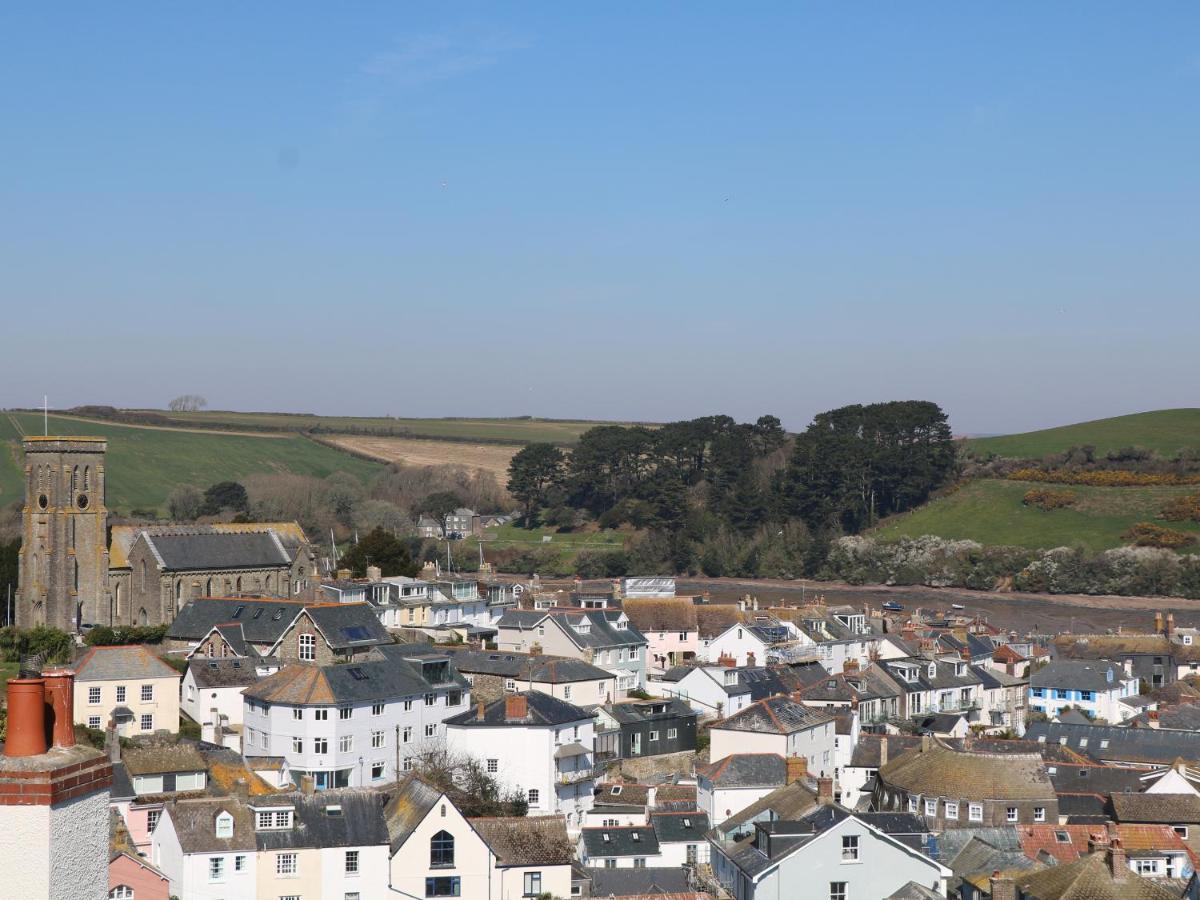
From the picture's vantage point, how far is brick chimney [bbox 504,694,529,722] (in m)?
45.2

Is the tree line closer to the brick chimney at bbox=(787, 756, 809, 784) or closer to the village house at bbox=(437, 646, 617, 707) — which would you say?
the village house at bbox=(437, 646, 617, 707)

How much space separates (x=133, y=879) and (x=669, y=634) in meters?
38.8

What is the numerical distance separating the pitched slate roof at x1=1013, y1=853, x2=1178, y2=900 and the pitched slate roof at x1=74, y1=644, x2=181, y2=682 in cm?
2657

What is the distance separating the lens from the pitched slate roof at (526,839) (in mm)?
36281

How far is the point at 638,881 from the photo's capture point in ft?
122

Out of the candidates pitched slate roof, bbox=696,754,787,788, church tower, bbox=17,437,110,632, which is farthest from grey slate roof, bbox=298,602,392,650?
church tower, bbox=17,437,110,632

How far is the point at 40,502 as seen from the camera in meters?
67.8

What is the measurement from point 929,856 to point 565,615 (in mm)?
26302

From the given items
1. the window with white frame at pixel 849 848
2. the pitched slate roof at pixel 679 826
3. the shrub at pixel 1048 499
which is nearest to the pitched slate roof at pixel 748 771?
the pitched slate roof at pixel 679 826

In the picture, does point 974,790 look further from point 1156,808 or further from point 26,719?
point 26,719

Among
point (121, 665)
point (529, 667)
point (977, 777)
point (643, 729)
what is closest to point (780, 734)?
point (643, 729)

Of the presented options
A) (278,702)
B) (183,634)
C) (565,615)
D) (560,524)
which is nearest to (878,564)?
(560,524)

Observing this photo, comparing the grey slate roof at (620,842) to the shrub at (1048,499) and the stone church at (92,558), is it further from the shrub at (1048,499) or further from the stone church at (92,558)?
the shrub at (1048,499)

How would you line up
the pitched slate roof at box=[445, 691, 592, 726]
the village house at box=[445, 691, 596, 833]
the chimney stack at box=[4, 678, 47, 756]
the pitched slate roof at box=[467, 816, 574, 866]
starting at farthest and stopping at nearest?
the pitched slate roof at box=[445, 691, 592, 726] < the village house at box=[445, 691, 596, 833] < the pitched slate roof at box=[467, 816, 574, 866] < the chimney stack at box=[4, 678, 47, 756]
